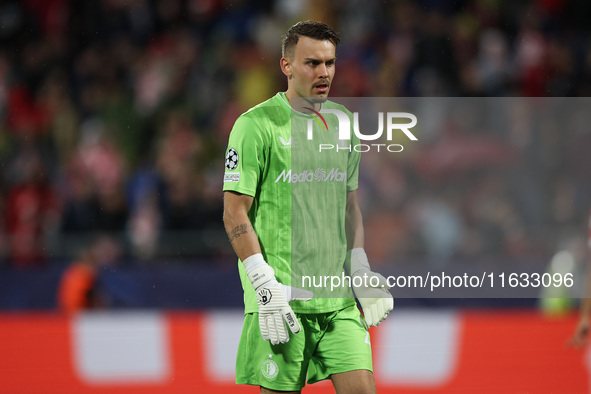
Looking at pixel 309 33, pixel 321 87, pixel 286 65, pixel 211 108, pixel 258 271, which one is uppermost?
pixel 211 108

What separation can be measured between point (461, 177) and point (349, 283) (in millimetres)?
3746

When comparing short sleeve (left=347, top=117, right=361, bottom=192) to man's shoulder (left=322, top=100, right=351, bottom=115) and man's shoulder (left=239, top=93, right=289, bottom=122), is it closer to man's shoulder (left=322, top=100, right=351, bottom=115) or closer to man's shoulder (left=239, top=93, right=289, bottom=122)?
man's shoulder (left=322, top=100, right=351, bottom=115)

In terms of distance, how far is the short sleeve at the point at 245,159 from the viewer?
14.2ft

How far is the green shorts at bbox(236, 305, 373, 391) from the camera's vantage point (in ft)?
14.2

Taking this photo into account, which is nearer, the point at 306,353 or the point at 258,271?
the point at 258,271

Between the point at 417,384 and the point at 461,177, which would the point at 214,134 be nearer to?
the point at 461,177

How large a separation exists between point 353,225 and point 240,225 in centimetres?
70

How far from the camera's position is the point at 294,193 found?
447 centimetres

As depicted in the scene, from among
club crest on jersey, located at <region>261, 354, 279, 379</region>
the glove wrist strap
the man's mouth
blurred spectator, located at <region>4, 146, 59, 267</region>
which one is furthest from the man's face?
blurred spectator, located at <region>4, 146, 59, 267</region>

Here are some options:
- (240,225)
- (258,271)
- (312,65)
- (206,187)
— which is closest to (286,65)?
(312,65)

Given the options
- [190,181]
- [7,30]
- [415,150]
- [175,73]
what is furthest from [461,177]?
[7,30]

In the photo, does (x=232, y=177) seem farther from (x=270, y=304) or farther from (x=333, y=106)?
(x=333, y=106)

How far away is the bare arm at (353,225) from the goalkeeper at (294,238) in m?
0.08

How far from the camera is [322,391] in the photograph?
688 centimetres
